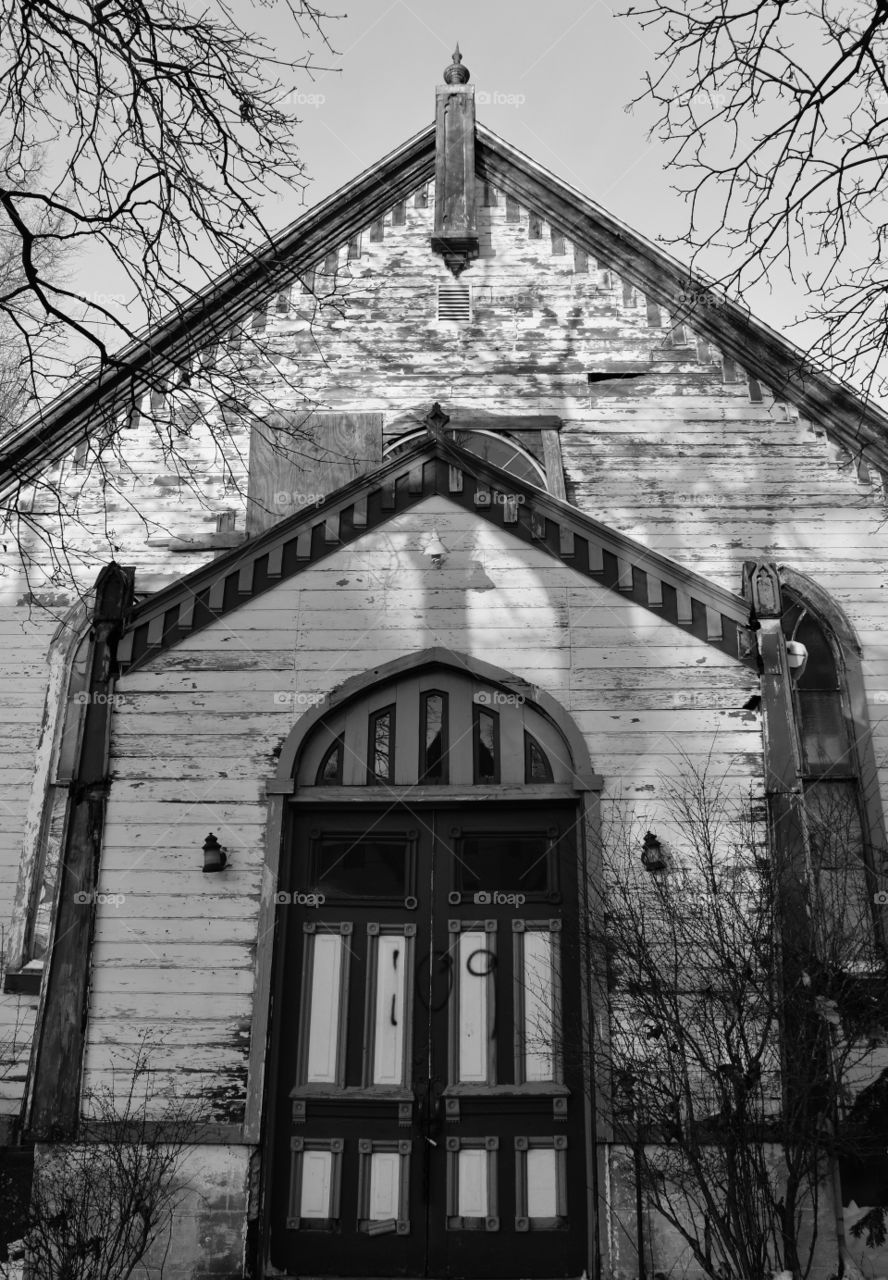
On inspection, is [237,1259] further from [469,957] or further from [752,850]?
[752,850]

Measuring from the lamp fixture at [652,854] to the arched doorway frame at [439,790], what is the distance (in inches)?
12.8

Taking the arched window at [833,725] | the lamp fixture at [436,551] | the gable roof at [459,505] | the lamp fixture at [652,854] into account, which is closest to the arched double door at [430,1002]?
the lamp fixture at [652,854]

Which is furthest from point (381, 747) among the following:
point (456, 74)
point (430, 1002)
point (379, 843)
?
point (456, 74)

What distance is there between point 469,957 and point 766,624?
3.24 metres

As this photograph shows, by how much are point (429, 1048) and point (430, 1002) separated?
0.31 m

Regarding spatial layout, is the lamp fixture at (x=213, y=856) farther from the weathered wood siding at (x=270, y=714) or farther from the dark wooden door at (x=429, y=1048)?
the dark wooden door at (x=429, y=1048)

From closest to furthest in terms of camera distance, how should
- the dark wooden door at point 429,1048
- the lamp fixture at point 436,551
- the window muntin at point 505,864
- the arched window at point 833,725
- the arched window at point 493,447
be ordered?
the dark wooden door at point 429,1048, the window muntin at point 505,864, the lamp fixture at point 436,551, the arched window at point 833,725, the arched window at point 493,447

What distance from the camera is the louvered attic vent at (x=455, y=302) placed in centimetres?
1384

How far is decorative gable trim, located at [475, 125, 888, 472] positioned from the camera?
12.8 metres

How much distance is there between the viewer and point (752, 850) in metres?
8.38

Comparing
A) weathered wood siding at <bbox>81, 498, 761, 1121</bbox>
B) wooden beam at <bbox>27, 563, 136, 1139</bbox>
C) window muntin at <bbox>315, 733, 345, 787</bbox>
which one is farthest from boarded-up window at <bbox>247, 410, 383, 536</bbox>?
window muntin at <bbox>315, 733, 345, 787</bbox>

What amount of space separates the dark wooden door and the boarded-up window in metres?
5.01

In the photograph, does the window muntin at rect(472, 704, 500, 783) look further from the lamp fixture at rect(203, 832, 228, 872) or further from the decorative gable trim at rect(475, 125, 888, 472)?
the decorative gable trim at rect(475, 125, 888, 472)

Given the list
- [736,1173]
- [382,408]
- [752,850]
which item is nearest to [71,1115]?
[736,1173]
